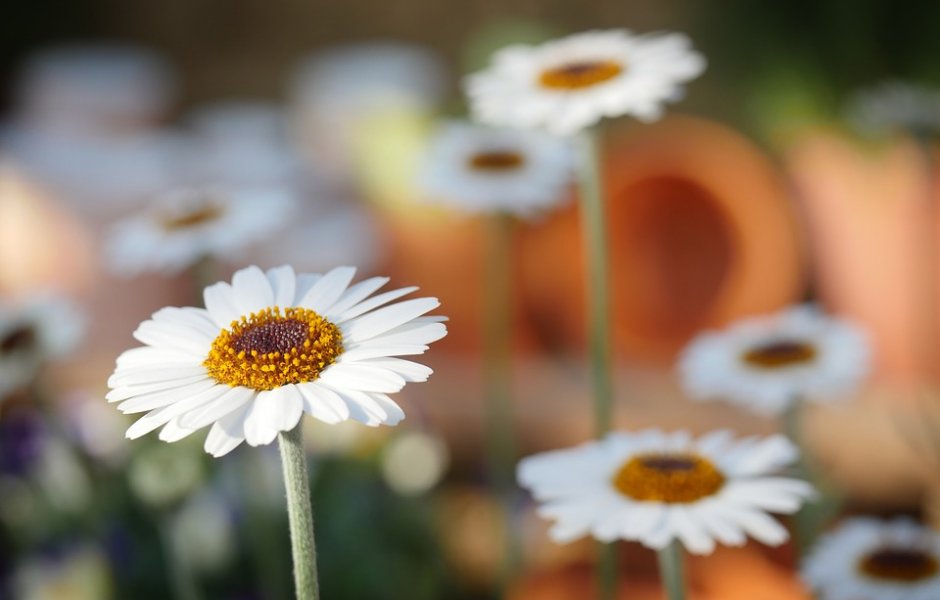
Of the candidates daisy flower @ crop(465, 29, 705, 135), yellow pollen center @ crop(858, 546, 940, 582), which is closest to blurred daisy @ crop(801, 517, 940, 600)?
yellow pollen center @ crop(858, 546, 940, 582)

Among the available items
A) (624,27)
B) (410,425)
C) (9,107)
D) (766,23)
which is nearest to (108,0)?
(9,107)

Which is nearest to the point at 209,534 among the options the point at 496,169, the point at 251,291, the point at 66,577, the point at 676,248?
the point at 66,577

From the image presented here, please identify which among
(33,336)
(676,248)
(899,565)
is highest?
(676,248)

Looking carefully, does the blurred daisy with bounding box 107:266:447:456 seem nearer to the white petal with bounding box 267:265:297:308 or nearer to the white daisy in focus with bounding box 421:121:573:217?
the white petal with bounding box 267:265:297:308

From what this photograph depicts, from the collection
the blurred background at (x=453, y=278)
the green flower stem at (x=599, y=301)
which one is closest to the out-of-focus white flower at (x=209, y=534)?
the blurred background at (x=453, y=278)

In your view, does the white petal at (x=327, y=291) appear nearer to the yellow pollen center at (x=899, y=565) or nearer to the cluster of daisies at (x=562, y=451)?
the cluster of daisies at (x=562, y=451)

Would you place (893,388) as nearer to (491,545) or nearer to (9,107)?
(491,545)

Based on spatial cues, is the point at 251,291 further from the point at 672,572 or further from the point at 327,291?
the point at 672,572
